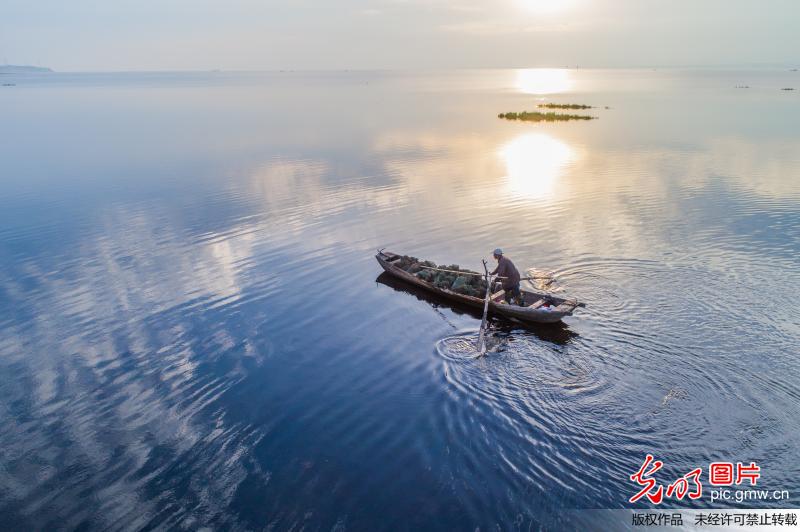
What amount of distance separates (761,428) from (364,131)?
209 ft

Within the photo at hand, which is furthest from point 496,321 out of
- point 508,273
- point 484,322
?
point 508,273

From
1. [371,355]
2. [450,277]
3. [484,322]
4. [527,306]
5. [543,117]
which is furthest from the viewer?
[543,117]

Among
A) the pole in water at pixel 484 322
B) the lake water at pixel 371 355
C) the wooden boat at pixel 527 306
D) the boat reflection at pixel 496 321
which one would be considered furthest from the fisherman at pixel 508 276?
the lake water at pixel 371 355

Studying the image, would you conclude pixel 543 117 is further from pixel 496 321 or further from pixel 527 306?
pixel 496 321

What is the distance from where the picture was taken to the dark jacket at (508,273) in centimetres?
1939

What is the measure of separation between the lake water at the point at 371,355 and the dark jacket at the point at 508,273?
179 cm

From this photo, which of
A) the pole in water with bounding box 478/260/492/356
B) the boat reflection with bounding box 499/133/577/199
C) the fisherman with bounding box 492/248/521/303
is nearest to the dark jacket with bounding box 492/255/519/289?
the fisherman with bounding box 492/248/521/303

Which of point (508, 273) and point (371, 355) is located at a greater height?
point (508, 273)

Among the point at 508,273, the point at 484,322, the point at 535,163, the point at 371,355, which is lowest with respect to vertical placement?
the point at 371,355

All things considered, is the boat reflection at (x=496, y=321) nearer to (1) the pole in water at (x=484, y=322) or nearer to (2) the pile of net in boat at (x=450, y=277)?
(2) the pile of net in boat at (x=450, y=277)

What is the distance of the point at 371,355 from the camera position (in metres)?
17.2

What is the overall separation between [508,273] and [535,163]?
1225 inches

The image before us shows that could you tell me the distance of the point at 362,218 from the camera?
3189cm

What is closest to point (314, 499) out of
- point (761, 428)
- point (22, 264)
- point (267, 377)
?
point (267, 377)
